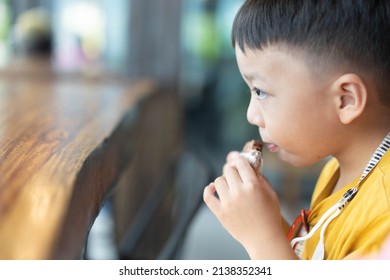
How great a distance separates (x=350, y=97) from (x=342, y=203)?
134 millimetres

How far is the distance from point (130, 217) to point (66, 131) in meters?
1.21

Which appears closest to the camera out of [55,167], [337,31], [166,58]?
[55,167]

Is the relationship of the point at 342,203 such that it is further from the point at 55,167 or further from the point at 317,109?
the point at 55,167

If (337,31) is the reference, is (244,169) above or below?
below

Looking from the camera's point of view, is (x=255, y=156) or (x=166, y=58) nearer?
(x=255, y=156)

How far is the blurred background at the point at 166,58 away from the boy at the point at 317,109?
1367 mm

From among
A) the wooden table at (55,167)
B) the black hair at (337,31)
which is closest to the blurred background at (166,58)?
the wooden table at (55,167)

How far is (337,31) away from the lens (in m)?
0.75

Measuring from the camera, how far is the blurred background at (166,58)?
2.26 metres

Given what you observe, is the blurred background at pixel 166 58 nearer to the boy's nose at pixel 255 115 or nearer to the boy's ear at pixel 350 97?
the boy's nose at pixel 255 115

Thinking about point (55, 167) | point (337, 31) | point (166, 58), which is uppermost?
point (337, 31)

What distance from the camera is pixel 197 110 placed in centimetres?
378

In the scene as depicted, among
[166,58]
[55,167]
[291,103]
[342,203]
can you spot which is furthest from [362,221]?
[166,58]

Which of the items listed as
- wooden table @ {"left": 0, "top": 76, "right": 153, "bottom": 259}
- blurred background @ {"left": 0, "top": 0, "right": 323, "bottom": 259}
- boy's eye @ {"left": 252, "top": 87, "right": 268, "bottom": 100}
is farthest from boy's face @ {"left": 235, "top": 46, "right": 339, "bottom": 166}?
blurred background @ {"left": 0, "top": 0, "right": 323, "bottom": 259}
